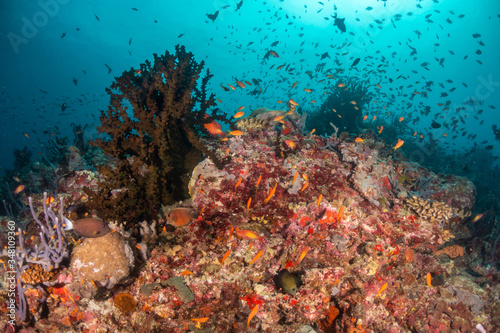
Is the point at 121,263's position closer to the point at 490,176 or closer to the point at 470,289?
the point at 470,289

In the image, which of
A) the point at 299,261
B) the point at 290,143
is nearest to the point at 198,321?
the point at 299,261

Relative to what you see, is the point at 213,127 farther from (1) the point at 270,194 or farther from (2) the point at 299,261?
(2) the point at 299,261

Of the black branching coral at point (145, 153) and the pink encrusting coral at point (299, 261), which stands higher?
the black branching coral at point (145, 153)

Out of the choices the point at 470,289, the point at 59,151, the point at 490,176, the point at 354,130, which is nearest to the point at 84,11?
the point at 59,151

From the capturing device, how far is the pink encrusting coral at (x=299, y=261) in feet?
12.6

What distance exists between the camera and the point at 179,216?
13.6ft

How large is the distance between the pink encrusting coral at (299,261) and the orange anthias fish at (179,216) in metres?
0.34

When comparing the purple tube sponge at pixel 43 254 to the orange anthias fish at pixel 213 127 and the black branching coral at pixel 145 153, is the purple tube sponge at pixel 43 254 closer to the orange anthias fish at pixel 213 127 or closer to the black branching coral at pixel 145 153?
the black branching coral at pixel 145 153

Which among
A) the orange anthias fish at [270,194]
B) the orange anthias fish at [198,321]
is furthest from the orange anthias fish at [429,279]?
the orange anthias fish at [198,321]

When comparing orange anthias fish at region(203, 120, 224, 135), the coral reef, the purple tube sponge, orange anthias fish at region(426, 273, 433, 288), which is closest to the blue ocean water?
orange anthias fish at region(203, 120, 224, 135)

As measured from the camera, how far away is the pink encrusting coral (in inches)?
151

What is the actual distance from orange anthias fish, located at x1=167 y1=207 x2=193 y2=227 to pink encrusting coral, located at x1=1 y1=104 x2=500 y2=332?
1.10 feet

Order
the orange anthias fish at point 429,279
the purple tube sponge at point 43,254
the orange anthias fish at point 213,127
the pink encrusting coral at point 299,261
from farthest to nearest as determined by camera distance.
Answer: the orange anthias fish at point 213,127 → the orange anthias fish at point 429,279 → the pink encrusting coral at point 299,261 → the purple tube sponge at point 43,254

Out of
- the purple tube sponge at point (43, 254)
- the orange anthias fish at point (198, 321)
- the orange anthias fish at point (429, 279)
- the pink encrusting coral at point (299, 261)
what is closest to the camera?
the purple tube sponge at point (43, 254)
